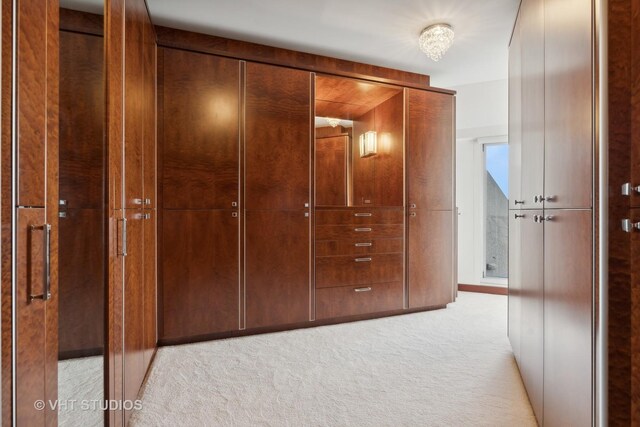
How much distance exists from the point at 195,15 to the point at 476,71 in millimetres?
2804

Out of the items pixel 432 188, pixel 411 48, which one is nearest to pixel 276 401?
pixel 432 188

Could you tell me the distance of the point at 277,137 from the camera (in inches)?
112

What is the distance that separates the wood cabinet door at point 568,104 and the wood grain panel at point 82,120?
158cm

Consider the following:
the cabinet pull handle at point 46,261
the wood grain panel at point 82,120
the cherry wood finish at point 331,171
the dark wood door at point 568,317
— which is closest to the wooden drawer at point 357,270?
the cherry wood finish at point 331,171

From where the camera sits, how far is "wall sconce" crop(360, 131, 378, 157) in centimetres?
367

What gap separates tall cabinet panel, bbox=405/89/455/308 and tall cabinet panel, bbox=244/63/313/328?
42.5 inches

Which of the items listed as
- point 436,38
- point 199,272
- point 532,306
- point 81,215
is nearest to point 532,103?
point 532,306

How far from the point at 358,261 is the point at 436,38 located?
77.9 inches

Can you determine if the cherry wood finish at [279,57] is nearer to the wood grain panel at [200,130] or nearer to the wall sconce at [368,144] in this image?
Answer: the wood grain panel at [200,130]

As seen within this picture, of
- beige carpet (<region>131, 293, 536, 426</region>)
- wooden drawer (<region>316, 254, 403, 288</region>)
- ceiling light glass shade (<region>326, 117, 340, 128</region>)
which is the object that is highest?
ceiling light glass shade (<region>326, 117, 340, 128</region>)

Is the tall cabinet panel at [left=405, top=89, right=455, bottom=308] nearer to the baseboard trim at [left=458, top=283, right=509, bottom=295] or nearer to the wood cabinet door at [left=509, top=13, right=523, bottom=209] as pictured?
the baseboard trim at [left=458, top=283, right=509, bottom=295]

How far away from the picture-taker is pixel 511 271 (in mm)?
2420

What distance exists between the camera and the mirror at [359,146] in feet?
11.2

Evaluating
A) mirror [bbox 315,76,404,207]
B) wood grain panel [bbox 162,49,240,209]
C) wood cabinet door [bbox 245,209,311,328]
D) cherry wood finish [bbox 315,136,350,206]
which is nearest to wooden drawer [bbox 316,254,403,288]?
wood cabinet door [bbox 245,209,311,328]
